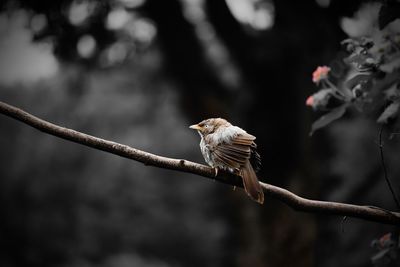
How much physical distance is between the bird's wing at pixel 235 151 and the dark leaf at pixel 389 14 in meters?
1.25

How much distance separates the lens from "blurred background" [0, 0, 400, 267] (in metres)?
4.90

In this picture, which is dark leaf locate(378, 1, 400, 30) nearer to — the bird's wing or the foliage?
the foliage

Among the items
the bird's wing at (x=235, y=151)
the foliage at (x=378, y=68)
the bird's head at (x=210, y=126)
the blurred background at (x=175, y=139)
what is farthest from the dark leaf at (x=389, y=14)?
the bird's head at (x=210, y=126)

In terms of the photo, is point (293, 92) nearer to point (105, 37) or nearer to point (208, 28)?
point (208, 28)

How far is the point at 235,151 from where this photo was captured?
2.71 metres

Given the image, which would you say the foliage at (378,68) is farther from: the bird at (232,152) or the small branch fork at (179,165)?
the bird at (232,152)

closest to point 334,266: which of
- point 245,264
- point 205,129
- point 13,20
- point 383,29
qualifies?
point 245,264

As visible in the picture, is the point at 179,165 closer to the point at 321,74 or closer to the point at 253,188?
the point at 253,188

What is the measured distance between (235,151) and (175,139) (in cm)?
866

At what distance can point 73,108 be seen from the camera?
1092cm

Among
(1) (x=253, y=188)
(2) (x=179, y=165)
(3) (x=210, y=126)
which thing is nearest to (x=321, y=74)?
(1) (x=253, y=188)

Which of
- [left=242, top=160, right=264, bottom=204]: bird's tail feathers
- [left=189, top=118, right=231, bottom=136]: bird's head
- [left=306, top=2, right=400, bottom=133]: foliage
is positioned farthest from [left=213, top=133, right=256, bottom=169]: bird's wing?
[left=306, top=2, right=400, bottom=133]: foliage

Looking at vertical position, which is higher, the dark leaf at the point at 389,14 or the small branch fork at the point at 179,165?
the dark leaf at the point at 389,14

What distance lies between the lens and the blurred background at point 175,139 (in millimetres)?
4902
